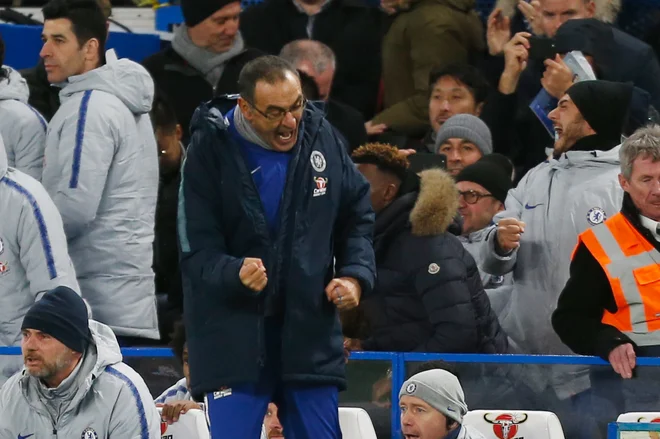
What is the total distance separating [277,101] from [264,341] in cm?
91

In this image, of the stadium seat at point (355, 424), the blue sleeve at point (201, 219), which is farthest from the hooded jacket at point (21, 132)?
the blue sleeve at point (201, 219)

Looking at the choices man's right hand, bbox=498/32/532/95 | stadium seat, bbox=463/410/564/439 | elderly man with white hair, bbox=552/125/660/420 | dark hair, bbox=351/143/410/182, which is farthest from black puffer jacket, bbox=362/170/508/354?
man's right hand, bbox=498/32/532/95

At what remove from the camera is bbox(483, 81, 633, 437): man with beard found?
780 cm

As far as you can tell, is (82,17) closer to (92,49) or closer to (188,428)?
(92,49)

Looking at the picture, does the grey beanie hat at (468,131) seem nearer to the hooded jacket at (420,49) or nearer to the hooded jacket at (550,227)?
the hooded jacket at (420,49)

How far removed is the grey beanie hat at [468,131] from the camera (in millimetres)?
9391

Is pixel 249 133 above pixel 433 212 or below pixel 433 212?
above

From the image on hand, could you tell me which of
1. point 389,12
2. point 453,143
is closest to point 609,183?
point 453,143

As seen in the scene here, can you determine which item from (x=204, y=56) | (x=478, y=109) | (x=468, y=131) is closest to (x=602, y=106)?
(x=468, y=131)

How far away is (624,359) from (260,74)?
7.25 feet

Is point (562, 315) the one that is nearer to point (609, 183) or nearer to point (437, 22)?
point (609, 183)

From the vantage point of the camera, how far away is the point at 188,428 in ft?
24.1

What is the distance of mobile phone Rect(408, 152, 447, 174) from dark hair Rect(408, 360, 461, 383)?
182 cm

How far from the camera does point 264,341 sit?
19.7ft
